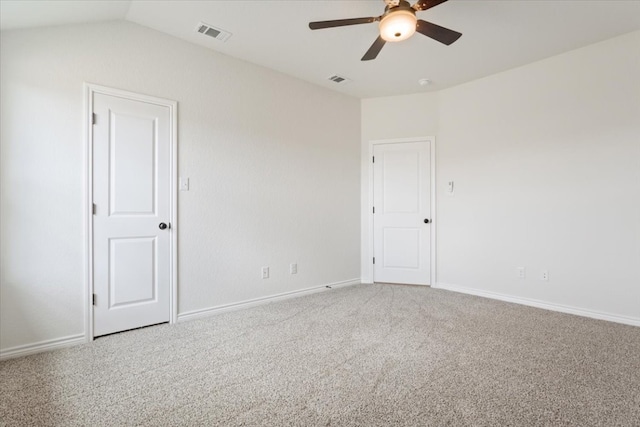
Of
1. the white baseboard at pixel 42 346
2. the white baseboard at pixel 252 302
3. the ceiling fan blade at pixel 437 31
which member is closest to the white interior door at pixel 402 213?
the white baseboard at pixel 252 302

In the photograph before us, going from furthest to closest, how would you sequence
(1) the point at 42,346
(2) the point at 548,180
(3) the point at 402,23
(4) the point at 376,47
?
1. (2) the point at 548,180
2. (4) the point at 376,47
3. (1) the point at 42,346
4. (3) the point at 402,23

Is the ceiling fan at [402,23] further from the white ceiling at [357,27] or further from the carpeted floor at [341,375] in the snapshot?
the carpeted floor at [341,375]

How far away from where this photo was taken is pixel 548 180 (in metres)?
3.34

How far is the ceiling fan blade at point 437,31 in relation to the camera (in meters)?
2.11

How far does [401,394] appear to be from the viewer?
1721mm

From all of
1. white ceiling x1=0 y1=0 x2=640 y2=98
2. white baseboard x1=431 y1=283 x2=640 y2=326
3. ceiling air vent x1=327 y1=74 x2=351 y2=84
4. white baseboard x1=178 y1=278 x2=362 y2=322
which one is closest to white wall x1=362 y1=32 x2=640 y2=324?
white baseboard x1=431 y1=283 x2=640 y2=326

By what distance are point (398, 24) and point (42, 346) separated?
3493 millimetres

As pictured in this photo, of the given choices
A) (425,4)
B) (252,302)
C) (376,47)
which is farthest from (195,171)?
(425,4)

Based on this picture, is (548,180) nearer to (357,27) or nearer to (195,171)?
(357,27)

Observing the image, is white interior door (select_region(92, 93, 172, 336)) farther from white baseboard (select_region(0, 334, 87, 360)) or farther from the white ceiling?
the white ceiling

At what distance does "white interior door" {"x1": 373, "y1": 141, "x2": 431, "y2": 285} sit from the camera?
430cm

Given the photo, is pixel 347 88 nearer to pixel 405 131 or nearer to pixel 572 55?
pixel 405 131

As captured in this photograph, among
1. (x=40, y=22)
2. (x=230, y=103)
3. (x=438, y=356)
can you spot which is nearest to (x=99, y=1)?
(x=40, y=22)

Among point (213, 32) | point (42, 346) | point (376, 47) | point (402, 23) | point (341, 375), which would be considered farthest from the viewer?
point (213, 32)
